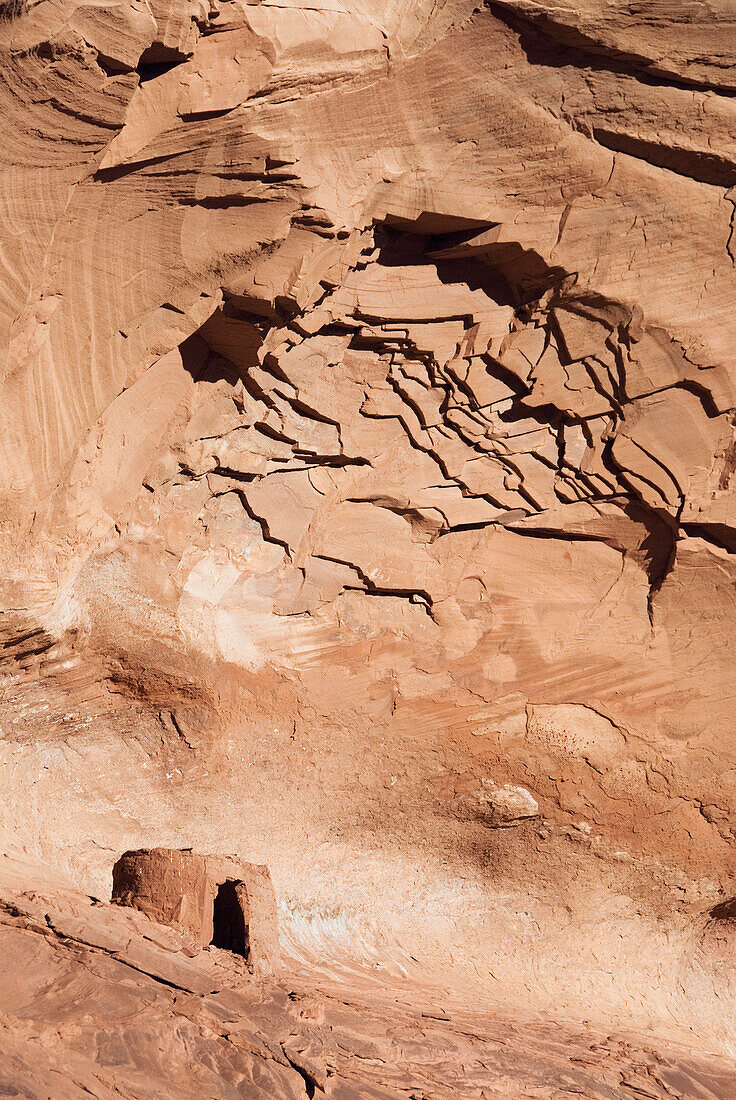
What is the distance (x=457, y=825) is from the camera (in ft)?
11.7

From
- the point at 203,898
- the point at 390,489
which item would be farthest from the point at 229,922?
the point at 390,489

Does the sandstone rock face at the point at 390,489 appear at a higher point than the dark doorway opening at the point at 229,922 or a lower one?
higher

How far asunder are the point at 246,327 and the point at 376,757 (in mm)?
2069

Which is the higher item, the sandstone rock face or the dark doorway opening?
the sandstone rock face

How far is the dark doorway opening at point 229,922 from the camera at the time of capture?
2836mm

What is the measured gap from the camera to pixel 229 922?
2957 millimetres

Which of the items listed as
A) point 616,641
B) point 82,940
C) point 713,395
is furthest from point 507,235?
point 82,940

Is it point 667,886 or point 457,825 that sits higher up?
point 457,825

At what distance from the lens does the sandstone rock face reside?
248 cm

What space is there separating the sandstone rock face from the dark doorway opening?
7 cm

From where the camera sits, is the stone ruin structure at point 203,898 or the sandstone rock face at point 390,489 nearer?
the sandstone rock face at point 390,489

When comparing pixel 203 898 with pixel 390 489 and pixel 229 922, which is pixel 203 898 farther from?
pixel 390 489

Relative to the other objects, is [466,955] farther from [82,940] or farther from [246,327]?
[246,327]

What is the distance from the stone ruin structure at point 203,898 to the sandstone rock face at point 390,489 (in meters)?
0.03
